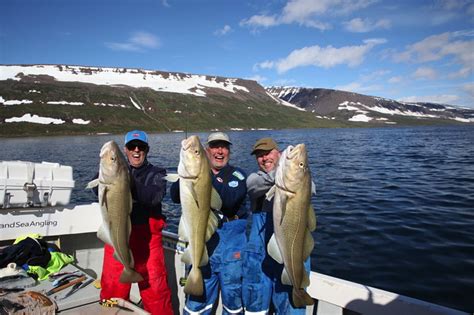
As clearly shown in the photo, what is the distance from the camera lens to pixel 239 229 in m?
5.21

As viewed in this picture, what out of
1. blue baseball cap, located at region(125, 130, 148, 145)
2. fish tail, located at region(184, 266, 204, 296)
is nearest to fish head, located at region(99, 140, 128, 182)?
blue baseball cap, located at region(125, 130, 148, 145)

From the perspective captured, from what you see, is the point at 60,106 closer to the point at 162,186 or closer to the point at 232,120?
the point at 232,120

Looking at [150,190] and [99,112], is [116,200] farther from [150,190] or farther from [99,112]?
[99,112]

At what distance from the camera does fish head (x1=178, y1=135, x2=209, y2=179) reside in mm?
4434

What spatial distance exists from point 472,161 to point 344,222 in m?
24.9

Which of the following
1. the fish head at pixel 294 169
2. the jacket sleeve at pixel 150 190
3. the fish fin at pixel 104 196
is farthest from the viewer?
the jacket sleeve at pixel 150 190

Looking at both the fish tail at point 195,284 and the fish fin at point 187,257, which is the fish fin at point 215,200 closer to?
the fish fin at point 187,257

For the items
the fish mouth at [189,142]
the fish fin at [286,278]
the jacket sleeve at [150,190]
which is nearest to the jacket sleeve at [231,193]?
the jacket sleeve at [150,190]

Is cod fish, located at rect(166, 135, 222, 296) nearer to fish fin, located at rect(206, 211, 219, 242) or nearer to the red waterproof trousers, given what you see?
fish fin, located at rect(206, 211, 219, 242)

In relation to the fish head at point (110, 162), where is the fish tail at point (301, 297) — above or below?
below

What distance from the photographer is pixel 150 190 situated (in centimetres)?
528

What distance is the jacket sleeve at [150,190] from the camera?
5215 millimetres

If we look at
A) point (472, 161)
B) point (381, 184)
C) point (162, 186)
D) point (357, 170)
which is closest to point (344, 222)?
point (381, 184)

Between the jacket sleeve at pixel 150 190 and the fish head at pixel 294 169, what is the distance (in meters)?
2.11
